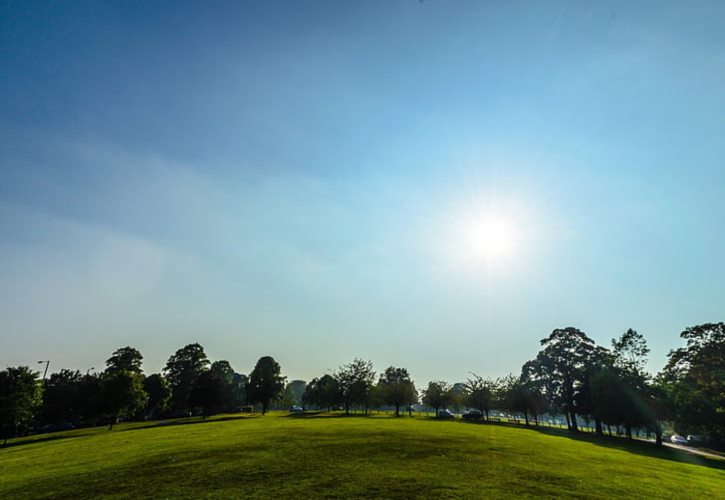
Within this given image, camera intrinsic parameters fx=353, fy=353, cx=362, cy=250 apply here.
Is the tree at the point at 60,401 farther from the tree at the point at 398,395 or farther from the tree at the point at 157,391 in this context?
the tree at the point at 398,395

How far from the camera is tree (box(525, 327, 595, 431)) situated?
254 ft

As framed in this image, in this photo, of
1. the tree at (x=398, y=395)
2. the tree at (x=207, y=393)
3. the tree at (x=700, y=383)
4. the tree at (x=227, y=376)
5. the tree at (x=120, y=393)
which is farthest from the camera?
the tree at (x=227, y=376)

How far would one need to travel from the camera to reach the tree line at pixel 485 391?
50.4 metres

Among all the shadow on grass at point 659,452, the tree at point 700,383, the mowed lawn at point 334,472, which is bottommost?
the shadow on grass at point 659,452

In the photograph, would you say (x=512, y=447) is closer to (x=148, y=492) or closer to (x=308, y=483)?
Result: (x=308, y=483)

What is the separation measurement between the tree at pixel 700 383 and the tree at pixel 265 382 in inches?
3184

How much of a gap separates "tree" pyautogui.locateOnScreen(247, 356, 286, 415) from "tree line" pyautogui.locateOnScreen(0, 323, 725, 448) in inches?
9.9

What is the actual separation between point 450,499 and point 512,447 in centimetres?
1819

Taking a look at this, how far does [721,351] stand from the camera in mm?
39438

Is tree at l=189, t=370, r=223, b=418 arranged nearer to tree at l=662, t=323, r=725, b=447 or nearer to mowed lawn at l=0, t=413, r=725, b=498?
mowed lawn at l=0, t=413, r=725, b=498

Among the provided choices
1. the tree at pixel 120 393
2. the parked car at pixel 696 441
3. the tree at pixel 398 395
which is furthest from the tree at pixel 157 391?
the parked car at pixel 696 441

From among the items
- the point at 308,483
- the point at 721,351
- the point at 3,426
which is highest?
the point at 721,351

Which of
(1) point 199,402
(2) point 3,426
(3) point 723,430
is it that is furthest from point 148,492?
(3) point 723,430

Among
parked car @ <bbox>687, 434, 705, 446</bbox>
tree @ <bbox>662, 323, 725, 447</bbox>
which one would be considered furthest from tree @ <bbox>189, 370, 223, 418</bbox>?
parked car @ <bbox>687, 434, 705, 446</bbox>
